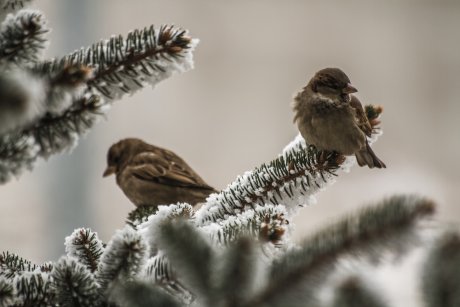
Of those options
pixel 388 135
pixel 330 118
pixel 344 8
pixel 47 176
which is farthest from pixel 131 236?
pixel 344 8

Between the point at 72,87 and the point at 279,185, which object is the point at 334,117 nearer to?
the point at 279,185

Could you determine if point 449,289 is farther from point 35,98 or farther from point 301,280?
point 35,98

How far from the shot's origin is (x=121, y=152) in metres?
2.76

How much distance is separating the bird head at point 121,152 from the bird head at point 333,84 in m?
1.05

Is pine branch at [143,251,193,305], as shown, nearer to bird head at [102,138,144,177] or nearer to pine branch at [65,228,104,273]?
pine branch at [65,228,104,273]

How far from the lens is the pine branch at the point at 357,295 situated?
2.39ft

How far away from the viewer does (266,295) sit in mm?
771

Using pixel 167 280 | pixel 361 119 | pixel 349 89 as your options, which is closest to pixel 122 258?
pixel 167 280

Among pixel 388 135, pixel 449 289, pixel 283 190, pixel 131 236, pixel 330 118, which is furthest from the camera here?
pixel 388 135

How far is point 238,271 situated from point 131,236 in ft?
0.88

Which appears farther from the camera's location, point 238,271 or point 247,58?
point 247,58

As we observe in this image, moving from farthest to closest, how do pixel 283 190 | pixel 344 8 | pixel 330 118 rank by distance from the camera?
1. pixel 344 8
2. pixel 330 118
3. pixel 283 190

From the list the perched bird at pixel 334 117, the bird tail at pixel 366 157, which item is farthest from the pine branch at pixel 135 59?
the bird tail at pixel 366 157

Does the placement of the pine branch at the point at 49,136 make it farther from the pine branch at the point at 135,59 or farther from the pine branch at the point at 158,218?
the pine branch at the point at 158,218
